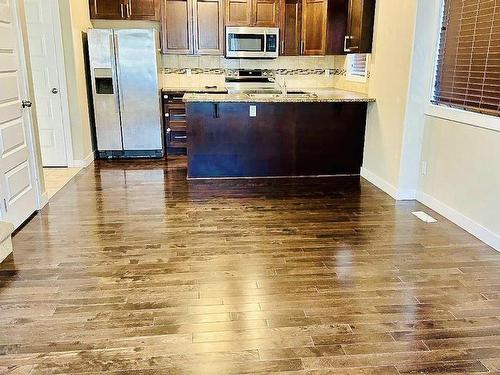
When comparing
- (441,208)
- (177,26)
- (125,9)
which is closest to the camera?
(441,208)

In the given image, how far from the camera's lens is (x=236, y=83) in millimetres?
6574

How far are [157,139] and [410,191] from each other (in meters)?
3.48

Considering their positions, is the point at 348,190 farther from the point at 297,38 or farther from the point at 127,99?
the point at 127,99

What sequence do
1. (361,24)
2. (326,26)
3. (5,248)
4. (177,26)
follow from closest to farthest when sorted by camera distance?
(5,248) < (361,24) < (326,26) < (177,26)

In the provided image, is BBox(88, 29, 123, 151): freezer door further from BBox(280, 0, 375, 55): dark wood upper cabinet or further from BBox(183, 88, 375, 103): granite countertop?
BBox(280, 0, 375, 55): dark wood upper cabinet

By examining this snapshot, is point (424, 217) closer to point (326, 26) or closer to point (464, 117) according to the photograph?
point (464, 117)

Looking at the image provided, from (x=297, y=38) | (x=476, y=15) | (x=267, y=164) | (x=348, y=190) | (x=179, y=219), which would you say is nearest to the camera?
(x=476, y=15)

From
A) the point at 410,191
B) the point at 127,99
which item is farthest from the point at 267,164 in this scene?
the point at 127,99

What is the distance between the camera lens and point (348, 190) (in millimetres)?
4680

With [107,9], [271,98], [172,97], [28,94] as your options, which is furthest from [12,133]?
[107,9]

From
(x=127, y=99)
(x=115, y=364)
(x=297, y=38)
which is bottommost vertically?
(x=115, y=364)

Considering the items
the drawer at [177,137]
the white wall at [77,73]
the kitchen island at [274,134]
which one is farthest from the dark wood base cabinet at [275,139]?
the white wall at [77,73]

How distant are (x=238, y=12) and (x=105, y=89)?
2154 millimetres

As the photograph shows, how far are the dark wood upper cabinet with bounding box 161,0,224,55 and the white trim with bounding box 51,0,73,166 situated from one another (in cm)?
147
